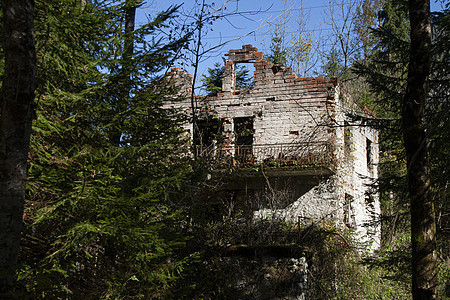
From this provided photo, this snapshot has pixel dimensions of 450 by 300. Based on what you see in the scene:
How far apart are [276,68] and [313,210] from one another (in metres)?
5.13

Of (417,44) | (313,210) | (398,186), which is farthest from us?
(313,210)

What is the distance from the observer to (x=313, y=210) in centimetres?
1277

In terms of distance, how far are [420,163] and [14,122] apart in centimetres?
517

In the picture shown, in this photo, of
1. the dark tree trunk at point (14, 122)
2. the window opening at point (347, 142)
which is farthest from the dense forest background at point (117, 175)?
the window opening at point (347, 142)

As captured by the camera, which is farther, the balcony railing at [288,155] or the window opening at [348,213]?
the window opening at [348,213]

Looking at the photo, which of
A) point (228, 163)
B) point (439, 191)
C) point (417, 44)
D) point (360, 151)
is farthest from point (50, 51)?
point (360, 151)

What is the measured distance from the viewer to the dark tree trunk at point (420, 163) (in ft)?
18.8

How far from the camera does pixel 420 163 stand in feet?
19.2

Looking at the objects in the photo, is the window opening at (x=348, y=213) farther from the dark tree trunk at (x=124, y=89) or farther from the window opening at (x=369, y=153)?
the dark tree trunk at (x=124, y=89)

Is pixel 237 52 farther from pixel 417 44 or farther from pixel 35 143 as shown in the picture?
pixel 35 143

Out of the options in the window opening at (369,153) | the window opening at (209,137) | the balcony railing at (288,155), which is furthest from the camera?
the window opening at (369,153)

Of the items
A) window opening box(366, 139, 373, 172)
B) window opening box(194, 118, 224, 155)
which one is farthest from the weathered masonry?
window opening box(366, 139, 373, 172)

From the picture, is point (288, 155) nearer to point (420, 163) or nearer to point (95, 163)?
point (420, 163)

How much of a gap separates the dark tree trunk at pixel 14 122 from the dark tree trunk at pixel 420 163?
489 centimetres
